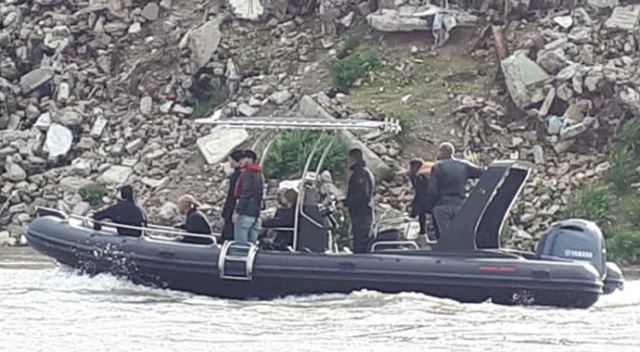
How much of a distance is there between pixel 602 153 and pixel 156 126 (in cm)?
682

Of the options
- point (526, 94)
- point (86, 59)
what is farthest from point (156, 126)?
point (526, 94)

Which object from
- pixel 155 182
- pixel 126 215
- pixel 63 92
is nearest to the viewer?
pixel 126 215

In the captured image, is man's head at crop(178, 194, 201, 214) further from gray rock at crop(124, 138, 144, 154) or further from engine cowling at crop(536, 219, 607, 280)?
gray rock at crop(124, 138, 144, 154)

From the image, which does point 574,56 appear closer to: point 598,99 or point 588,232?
point 598,99

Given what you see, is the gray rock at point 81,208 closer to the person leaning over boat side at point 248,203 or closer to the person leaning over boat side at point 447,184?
the person leaning over boat side at point 248,203

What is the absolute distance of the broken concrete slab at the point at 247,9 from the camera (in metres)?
28.5

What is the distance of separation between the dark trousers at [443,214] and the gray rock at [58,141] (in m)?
10.4

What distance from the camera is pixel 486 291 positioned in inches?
653

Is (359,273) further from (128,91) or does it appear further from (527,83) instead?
(128,91)

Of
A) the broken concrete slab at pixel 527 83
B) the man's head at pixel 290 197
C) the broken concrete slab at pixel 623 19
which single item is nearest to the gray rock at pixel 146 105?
the broken concrete slab at pixel 527 83

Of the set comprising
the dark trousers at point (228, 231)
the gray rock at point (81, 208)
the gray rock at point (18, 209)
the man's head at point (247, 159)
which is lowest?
the gray rock at point (18, 209)

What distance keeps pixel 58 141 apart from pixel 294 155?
439cm

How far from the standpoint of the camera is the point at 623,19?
25.8m

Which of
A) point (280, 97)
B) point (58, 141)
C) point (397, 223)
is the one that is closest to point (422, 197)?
point (397, 223)
